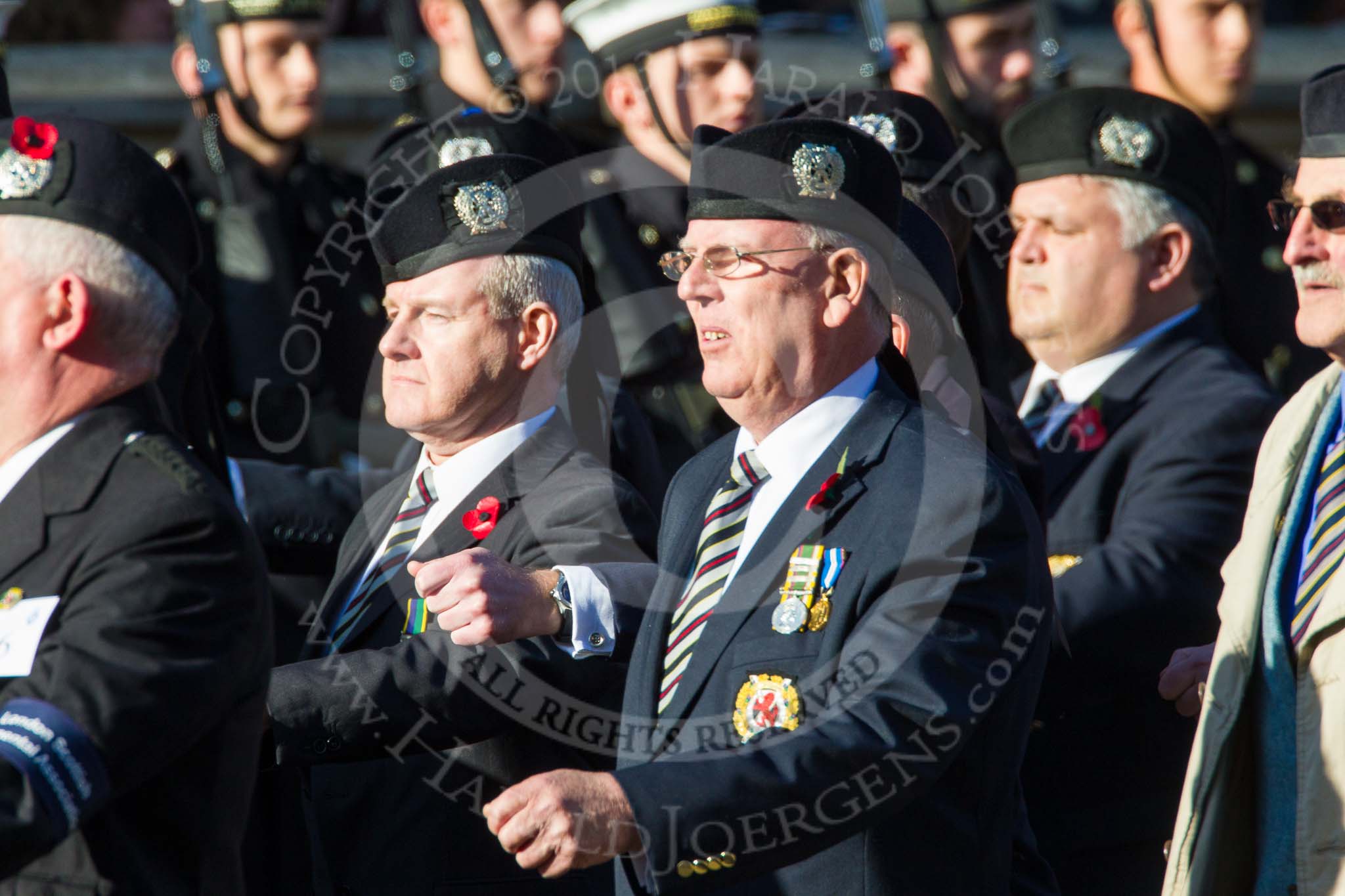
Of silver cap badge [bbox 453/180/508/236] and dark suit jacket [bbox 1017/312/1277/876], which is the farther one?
dark suit jacket [bbox 1017/312/1277/876]

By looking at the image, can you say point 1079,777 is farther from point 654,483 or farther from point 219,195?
point 219,195

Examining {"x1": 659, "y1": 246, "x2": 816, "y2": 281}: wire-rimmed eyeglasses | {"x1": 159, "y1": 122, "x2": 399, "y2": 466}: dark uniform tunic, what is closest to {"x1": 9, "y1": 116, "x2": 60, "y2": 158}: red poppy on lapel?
{"x1": 659, "y1": 246, "x2": 816, "y2": 281}: wire-rimmed eyeglasses

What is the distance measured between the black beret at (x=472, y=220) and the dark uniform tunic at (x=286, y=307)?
7.93 ft

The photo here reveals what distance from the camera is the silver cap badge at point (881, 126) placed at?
527cm

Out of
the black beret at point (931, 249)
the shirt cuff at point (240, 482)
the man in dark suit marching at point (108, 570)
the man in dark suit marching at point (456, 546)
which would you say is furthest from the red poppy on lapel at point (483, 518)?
the man in dark suit marching at point (108, 570)

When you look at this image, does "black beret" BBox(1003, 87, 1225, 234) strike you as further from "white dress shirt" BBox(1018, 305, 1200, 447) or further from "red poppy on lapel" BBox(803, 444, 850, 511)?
"red poppy on lapel" BBox(803, 444, 850, 511)

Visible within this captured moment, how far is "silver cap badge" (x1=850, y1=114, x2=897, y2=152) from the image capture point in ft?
17.3

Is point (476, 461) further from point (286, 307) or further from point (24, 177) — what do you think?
point (286, 307)

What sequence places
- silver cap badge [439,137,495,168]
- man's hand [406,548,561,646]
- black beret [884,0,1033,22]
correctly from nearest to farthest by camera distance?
1. man's hand [406,548,561,646]
2. silver cap badge [439,137,495,168]
3. black beret [884,0,1033,22]

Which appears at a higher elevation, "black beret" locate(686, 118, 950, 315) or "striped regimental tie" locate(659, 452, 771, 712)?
"black beret" locate(686, 118, 950, 315)

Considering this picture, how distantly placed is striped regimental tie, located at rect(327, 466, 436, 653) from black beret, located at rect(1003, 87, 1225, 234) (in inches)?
83.7

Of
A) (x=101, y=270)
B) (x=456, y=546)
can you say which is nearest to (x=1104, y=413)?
(x=456, y=546)

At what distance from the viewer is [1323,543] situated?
3.68 m

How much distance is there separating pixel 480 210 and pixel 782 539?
1242 millimetres
